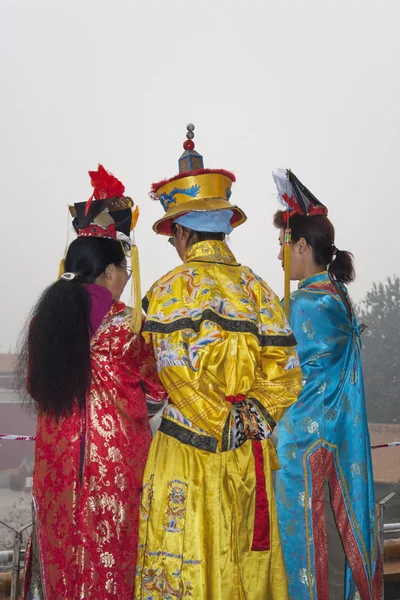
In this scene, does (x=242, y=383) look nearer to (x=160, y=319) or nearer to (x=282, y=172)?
(x=160, y=319)

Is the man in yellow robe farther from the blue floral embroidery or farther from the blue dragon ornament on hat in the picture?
the blue dragon ornament on hat

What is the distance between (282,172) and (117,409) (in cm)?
125

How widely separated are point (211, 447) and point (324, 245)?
126cm

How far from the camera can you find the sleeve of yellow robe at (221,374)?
135 centimetres

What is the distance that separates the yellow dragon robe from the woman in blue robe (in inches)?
27.2

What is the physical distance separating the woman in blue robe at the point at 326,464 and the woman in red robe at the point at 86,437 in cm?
67

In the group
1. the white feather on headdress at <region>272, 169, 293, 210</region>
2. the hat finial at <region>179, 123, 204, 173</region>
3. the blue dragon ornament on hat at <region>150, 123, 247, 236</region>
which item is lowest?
the blue dragon ornament on hat at <region>150, 123, 247, 236</region>

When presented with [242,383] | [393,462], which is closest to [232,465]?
[242,383]

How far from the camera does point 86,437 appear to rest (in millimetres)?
1711

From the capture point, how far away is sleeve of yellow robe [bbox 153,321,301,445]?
135 cm

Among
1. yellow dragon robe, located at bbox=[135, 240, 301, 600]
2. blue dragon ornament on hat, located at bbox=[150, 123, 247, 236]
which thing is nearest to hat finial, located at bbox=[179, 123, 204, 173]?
blue dragon ornament on hat, located at bbox=[150, 123, 247, 236]

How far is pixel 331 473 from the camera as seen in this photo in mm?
2221

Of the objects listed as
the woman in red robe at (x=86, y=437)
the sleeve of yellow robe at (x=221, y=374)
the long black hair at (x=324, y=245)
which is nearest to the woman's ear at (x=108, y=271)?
the woman in red robe at (x=86, y=437)

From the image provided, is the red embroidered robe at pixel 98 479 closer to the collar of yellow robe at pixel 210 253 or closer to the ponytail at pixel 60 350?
the ponytail at pixel 60 350
